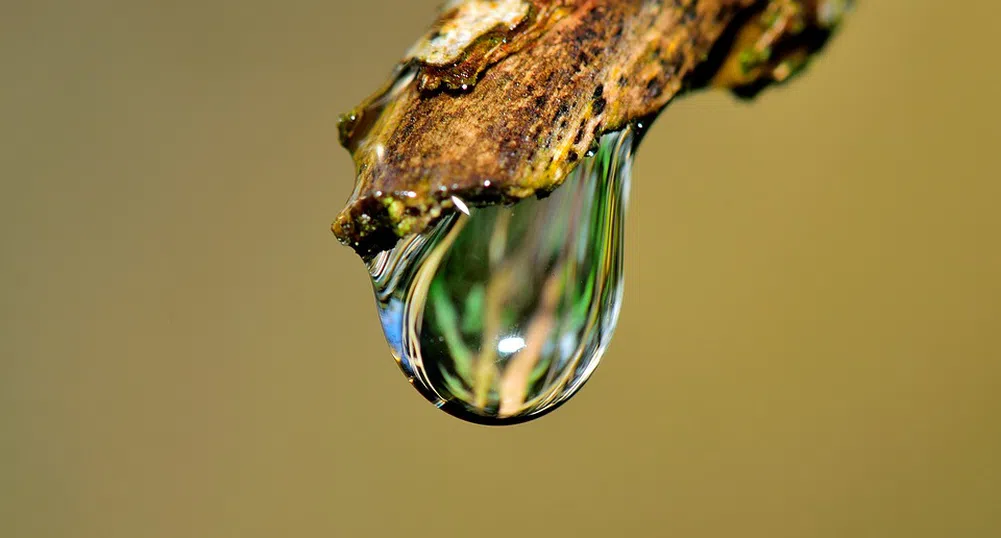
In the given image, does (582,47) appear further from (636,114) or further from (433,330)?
(433,330)

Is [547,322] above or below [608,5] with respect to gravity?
below

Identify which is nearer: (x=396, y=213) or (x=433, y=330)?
(x=396, y=213)

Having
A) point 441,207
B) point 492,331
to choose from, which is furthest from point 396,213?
point 492,331

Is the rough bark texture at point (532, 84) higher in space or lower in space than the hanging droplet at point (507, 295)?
higher
